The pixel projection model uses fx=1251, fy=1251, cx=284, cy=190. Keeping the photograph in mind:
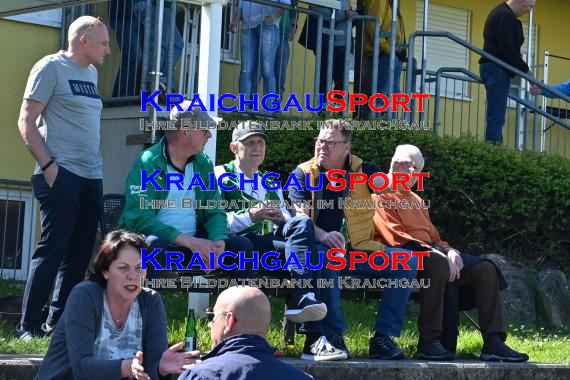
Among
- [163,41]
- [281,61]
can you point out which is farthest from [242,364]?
[281,61]

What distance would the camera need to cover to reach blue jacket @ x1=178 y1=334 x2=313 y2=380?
4.99m

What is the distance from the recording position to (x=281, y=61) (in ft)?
41.7

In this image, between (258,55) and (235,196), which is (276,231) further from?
(258,55)

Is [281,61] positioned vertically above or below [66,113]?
above

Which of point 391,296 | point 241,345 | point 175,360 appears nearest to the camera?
point 241,345

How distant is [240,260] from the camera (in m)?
8.29

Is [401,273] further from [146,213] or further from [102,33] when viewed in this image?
[102,33]

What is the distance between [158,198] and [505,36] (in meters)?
6.92

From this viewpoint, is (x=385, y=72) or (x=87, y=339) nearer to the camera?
(x=87, y=339)

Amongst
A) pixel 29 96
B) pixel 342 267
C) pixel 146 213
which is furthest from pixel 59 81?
pixel 342 267

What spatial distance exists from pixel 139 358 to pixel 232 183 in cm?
311

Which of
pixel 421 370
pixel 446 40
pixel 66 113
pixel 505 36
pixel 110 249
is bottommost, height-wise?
pixel 421 370

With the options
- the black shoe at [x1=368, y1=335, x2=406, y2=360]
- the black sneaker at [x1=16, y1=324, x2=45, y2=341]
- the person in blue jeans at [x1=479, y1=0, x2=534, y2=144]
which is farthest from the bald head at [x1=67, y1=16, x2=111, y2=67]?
the person in blue jeans at [x1=479, y1=0, x2=534, y2=144]

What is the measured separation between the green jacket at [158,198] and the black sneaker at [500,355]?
213cm
